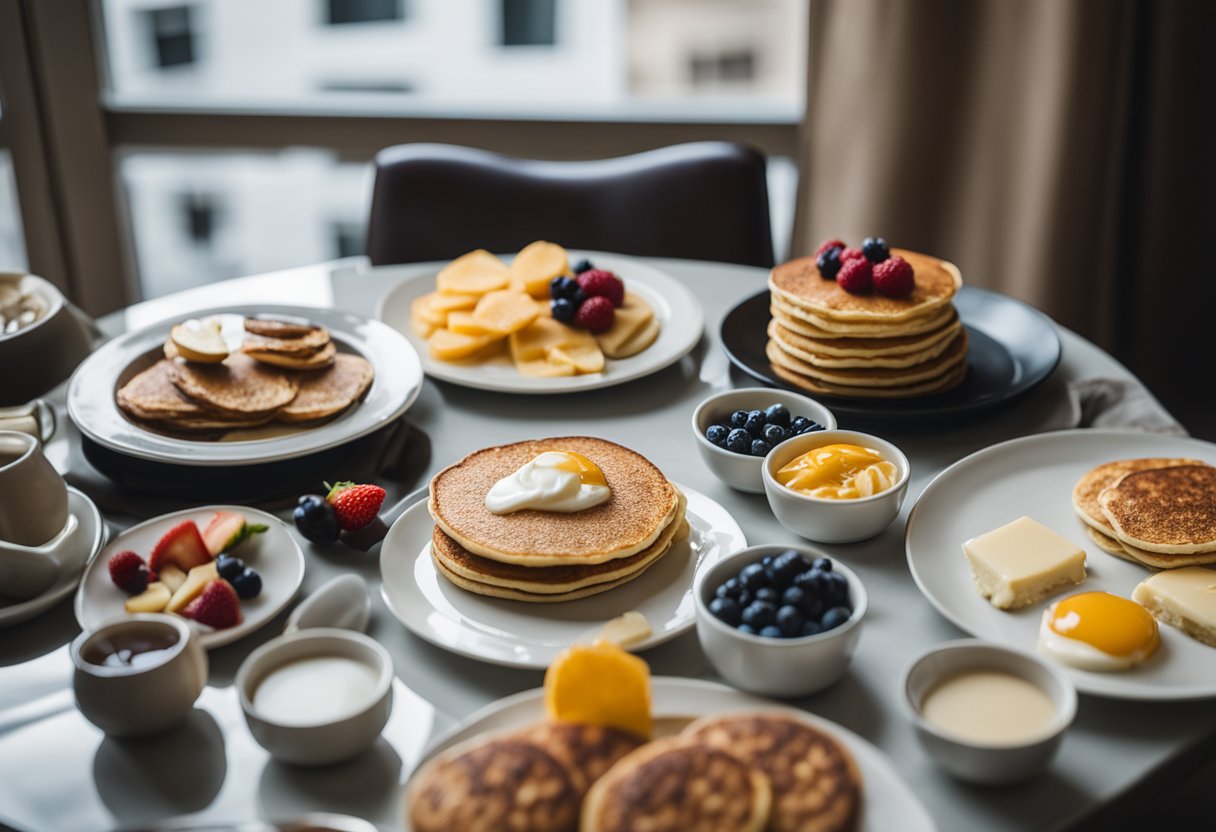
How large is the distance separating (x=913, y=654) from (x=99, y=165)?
320 cm

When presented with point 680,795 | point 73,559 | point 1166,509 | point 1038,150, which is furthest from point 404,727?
point 1038,150

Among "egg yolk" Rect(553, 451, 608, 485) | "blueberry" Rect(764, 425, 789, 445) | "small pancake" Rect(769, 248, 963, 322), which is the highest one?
"small pancake" Rect(769, 248, 963, 322)

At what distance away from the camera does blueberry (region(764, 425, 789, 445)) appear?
1429 mm

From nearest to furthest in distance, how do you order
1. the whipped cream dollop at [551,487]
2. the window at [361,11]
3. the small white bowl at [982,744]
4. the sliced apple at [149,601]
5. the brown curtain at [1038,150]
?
1. the small white bowl at [982,744]
2. the sliced apple at [149,601]
3. the whipped cream dollop at [551,487]
4. the brown curtain at [1038,150]
5. the window at [361,11]

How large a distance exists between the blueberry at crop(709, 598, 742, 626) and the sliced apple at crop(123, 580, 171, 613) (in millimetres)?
582

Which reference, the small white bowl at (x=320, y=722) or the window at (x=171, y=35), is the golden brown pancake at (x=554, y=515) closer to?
the small white bowl at (x=320, y=722)

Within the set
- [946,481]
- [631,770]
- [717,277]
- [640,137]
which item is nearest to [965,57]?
[640,137]

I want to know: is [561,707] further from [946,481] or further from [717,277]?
[717,277]

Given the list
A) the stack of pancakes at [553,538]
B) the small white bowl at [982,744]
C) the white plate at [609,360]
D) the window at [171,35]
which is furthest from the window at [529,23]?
the small white bowl at [982,744]

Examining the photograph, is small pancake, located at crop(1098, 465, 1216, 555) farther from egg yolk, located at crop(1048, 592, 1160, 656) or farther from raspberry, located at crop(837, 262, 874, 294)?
raspberry, located at crop(837, 262, 874, 294)

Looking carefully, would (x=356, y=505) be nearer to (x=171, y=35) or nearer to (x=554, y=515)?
(x=554, y=515)

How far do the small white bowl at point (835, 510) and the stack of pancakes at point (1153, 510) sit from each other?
0.23m

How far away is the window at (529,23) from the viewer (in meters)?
3.38

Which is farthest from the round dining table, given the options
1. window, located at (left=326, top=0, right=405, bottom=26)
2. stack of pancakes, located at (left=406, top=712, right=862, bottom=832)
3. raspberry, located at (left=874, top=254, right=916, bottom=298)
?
window, located at (left=326, top=0, right=405, bottom=26)
